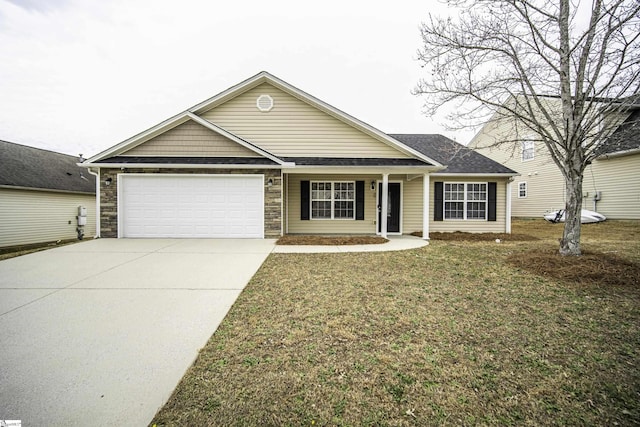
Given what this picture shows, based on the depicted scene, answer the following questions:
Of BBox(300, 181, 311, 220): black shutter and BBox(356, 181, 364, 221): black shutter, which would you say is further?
BBox(356, 181, 364, 221): black shutter

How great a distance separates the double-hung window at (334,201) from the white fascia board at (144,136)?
585 centimetres

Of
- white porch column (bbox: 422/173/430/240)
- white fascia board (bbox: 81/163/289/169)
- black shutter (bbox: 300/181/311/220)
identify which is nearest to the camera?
white fascia board (bbox: 81/163/289/169)

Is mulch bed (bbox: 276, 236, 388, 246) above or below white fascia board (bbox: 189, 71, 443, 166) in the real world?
below

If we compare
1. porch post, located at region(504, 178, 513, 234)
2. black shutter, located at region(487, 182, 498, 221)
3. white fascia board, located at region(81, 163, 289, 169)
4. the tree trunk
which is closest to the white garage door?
white fascia board, located at region(81, 163, 289, 169)

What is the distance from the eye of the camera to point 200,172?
9750 mm

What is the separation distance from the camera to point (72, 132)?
27.0m

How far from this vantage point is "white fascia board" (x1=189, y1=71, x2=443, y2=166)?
430 inches

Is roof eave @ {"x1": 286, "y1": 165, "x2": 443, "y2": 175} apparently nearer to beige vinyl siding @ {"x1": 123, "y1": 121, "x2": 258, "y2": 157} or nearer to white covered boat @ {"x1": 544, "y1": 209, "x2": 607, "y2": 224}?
beige vinyl siding @ {"x1": 123, "y1": 121, "x2": 258, "y2": 157}

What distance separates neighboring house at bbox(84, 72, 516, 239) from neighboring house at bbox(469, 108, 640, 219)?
7.70 feet

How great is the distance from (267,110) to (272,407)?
36.4ft

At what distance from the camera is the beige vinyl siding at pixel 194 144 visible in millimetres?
9984

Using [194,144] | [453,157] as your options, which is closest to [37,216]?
[194,144]

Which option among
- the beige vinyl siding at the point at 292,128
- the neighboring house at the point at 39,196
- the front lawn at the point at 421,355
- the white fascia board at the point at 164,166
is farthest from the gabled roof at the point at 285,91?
the neighboring house at the point at 39,196

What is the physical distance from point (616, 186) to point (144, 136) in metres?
22.1
